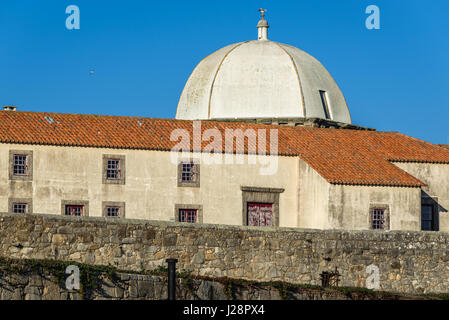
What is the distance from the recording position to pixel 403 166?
54125 mm

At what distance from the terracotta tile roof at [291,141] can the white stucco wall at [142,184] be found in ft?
1.70

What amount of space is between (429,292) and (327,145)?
13960 millimetres

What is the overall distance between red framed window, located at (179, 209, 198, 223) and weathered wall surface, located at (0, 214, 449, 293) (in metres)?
11.1

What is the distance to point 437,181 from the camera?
179ft

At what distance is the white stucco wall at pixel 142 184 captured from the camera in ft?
158

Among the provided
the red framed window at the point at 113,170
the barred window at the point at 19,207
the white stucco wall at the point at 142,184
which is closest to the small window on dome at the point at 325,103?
the white stucco wall at the point at 142,184

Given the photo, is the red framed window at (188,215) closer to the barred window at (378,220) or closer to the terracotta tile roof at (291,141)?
the terracotta tile roof at (291,141)

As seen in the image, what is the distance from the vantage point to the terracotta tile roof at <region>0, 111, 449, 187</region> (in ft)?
162

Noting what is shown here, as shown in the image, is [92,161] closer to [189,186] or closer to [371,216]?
[189,186]

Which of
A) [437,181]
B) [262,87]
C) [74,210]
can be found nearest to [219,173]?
[74,210]

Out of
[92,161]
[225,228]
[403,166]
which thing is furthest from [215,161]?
[225,228]

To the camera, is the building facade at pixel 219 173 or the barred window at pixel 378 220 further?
the barred window at pixel 378 220

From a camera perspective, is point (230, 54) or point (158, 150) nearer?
point (158, 150)
